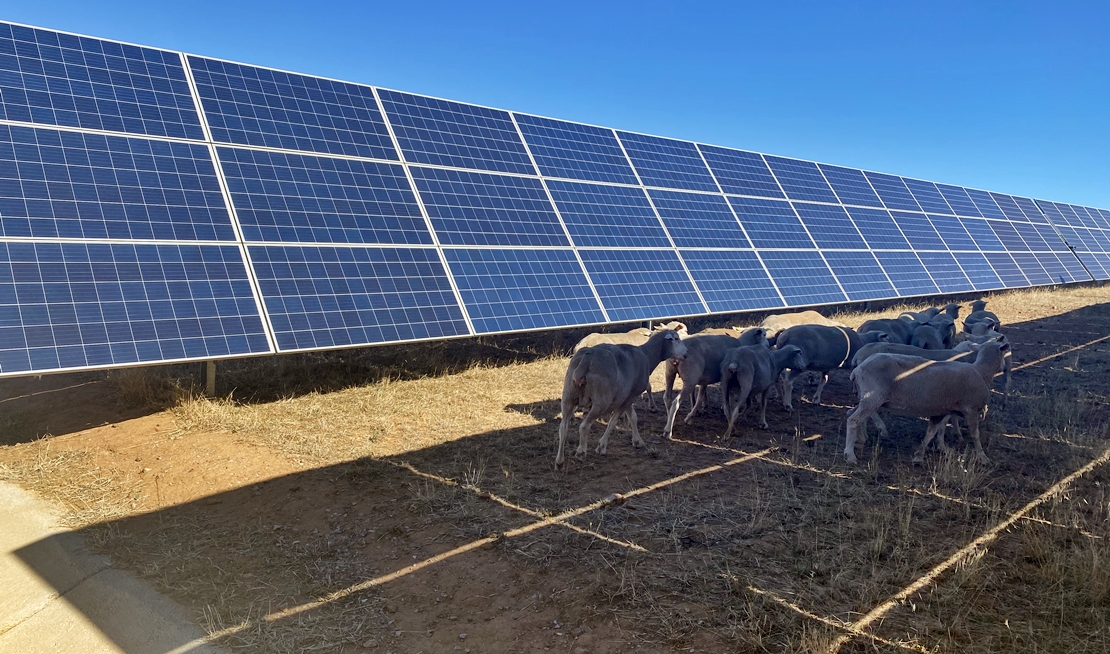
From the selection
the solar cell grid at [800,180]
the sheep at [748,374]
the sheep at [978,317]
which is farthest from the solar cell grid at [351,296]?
the solar cell grid at [800,180]

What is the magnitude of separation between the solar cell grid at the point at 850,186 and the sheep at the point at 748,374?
19.0 m

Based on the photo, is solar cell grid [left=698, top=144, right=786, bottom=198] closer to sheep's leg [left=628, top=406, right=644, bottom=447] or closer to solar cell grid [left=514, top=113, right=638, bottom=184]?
solar cell grid [left=514, top=113, right=638, bottom=184]

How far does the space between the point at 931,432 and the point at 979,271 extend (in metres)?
22.2

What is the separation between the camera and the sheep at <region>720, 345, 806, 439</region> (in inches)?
413

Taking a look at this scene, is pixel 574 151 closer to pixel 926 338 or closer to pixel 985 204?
pixel 926 338

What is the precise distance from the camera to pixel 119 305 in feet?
32.6

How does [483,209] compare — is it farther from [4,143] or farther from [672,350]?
[4,143]

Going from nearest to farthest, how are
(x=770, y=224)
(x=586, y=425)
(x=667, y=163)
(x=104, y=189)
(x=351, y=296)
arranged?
(x=586, y=425) < (x=104, y=189) < (x=351, y=296) < (x=667, y=163) < (x=770, y=224)

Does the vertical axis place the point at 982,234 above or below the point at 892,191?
below

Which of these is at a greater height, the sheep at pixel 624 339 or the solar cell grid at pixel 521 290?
the solar cell grid at pixel 521 290

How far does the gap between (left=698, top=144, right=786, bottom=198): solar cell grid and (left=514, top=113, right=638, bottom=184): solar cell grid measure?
4492 mm

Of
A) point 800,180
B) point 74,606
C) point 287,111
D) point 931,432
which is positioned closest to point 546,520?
point 74,606

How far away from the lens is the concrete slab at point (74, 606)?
5.36m

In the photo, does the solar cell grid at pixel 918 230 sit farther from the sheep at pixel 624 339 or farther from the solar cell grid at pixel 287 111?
the solar cell grid at pixel 287 111
